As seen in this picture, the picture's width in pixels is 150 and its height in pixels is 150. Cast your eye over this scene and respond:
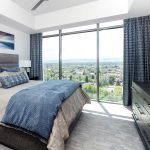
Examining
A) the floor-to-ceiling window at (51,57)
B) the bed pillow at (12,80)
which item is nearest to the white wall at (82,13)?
the floor-to-ceiling window at (51,57)

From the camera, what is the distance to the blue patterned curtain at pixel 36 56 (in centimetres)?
473

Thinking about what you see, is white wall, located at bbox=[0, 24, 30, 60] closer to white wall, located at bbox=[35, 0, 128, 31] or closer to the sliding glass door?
white wall, located at bbox=[35, 0, 128, 31]

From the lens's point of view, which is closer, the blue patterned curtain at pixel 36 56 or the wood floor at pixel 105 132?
the wood floor at pixel 105 132

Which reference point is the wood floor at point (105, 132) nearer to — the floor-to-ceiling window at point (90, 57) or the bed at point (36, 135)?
the bed at point (36, 135)

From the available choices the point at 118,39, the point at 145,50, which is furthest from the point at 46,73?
the point at 145,50

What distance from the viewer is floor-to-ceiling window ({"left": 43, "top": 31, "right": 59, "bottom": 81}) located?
15.5 feet

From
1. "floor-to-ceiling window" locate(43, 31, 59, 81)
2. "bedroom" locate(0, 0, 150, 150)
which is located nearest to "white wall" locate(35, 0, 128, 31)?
"bedroom" locate(0, 0, 150, 150)

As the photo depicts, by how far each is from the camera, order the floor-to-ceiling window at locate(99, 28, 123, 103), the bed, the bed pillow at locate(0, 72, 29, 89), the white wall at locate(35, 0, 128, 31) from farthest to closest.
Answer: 1. the floor-to-ceiling window at locate(99, 28, 123, 103)
2. the white wall at locate(35, 0, 128, 31)
3. the bed pillow at locate(0, 72, 29, 89)
4. the bed

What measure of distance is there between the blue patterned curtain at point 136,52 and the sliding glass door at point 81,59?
1.05 metres

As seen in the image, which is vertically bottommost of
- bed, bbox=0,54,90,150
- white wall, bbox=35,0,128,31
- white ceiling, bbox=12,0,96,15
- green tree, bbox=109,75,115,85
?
bed, bbox=0,54,90,150

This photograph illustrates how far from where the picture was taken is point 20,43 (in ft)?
14.9

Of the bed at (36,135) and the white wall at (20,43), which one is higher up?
the white wall at (20,43)

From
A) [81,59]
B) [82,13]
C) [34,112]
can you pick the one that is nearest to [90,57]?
[81,59]

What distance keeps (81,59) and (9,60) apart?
7.84 feet
